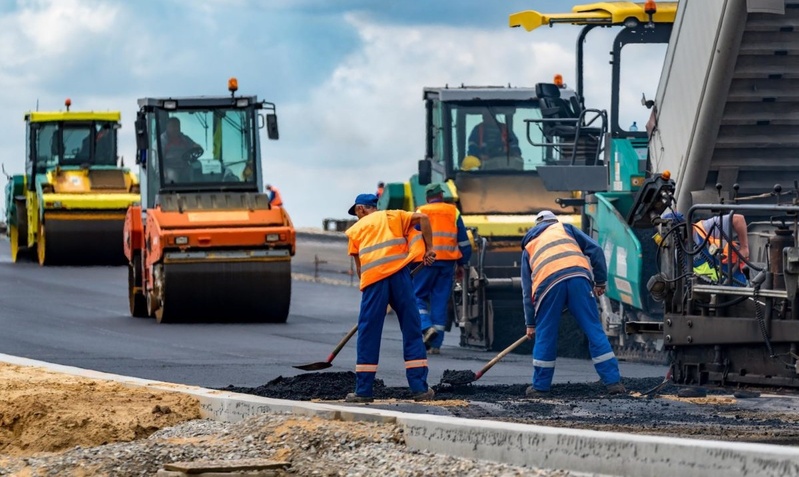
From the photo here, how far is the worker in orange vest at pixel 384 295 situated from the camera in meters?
11.4

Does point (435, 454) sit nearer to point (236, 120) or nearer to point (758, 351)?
point (758, 351)

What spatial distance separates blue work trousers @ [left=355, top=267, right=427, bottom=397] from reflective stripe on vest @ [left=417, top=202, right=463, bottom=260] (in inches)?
197

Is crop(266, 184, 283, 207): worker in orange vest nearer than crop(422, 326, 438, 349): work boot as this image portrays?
No

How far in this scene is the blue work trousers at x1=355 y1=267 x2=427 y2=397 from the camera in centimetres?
1130

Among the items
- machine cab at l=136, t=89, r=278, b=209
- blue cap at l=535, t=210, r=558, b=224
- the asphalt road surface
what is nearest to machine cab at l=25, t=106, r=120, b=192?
the asphalt road surface

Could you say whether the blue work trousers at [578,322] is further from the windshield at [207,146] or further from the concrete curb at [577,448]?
the windshield at [207,146]

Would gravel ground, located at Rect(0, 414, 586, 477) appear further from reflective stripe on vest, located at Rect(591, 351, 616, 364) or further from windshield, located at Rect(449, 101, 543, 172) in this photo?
windshield, located at Rect(449, 101, 543, 172)

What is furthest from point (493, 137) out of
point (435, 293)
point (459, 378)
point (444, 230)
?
point (459, 378)

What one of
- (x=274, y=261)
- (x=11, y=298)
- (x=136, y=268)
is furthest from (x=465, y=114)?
(x=11, y=298)

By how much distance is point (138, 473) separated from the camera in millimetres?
8391

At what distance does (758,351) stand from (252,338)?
8935 millimetres

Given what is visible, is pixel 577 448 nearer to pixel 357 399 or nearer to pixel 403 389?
pixel 357 399

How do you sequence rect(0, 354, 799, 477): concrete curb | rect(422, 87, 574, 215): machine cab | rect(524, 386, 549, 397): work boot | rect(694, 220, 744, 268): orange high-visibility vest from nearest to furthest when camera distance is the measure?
rect(0, 354, 799, 477): concrete curb < rect(694, 220, 744, 268): orange high-visibility vest < rect(524, 386, 549, 397): work boot < rect(422, 87, 574, 215): machine cab

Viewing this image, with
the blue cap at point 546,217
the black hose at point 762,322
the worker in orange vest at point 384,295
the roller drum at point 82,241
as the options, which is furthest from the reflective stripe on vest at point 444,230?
the roller drum at point 82,241
